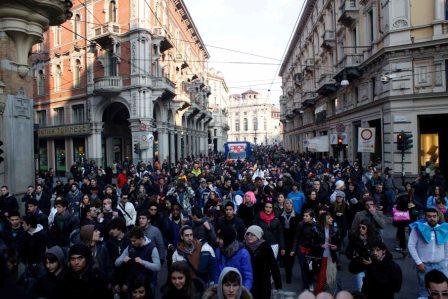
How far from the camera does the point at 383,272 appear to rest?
457 centimetres

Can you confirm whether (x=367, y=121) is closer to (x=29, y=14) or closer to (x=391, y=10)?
(x=391, y=10)

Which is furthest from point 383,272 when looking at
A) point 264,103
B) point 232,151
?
point 264,103

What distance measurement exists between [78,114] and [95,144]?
3.58 metres

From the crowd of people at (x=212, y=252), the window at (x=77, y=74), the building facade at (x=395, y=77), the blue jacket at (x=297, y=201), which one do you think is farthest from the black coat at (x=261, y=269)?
the window at (x=77, y=74)

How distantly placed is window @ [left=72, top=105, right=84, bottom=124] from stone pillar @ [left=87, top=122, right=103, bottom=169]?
83.0 inches

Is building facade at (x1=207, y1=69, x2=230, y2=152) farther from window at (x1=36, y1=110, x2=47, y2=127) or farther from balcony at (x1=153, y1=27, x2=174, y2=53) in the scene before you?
balcony at (x1=153, y1=27, x2=174, y2=53)

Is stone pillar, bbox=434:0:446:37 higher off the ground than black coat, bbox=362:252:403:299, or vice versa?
stone pillar, bbox=434:0:446:37

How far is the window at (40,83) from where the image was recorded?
3639cm

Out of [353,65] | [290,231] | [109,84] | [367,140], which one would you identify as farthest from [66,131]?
[290,231]

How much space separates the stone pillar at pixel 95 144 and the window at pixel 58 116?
192 inches

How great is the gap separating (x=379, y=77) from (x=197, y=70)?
36.2 metres

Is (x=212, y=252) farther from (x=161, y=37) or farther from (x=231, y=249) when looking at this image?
(x=161, y=37)

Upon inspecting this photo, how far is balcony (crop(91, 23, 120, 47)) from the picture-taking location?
94.3 ft

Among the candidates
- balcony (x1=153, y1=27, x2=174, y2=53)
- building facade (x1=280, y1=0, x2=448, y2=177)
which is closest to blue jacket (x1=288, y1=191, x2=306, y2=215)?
building facade (x1=280, y1=0, x2=448, y2=177)
